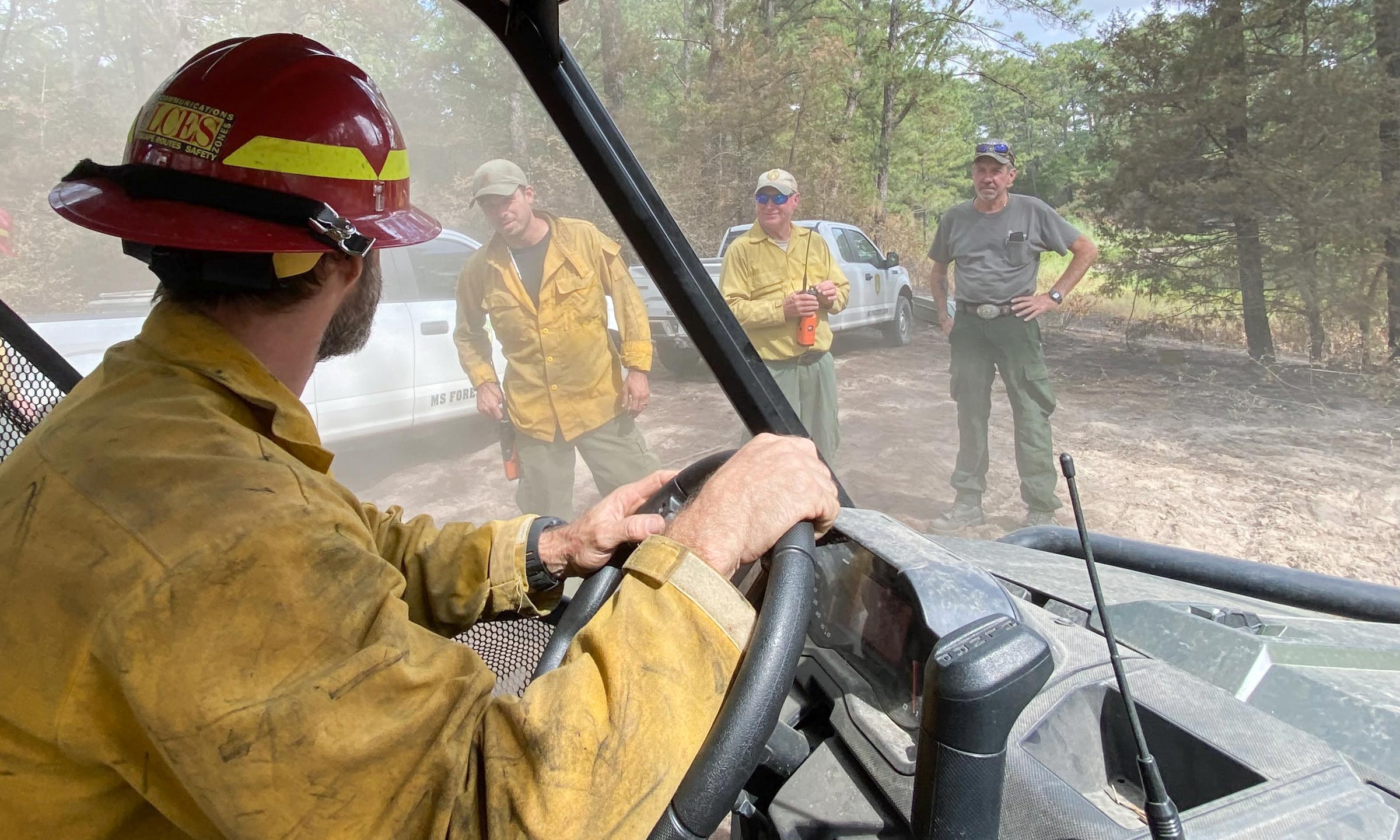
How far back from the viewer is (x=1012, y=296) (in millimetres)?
5070

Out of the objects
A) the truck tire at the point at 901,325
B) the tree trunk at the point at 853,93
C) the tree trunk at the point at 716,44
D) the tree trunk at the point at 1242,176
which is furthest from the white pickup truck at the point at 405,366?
the tree trunk at the point at 853,93

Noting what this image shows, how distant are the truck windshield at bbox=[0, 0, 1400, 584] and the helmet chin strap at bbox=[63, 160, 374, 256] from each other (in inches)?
23.9

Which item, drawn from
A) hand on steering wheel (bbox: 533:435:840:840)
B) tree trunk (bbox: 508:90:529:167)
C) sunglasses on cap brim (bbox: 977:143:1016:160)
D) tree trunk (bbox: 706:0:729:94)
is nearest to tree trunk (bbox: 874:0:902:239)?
tree trunk (bbox: 706:0:729:94)

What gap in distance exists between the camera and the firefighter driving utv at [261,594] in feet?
2.54

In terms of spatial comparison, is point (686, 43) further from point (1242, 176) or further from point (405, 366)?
point (1242, 176)

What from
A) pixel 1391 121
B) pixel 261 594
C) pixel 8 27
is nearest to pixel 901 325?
pixel 1391 121

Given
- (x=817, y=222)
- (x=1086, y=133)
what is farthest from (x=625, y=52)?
(x=1086, y=133)

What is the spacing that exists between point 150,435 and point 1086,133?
33.3 feet

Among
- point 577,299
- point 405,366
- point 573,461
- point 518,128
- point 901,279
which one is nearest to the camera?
point 518,128

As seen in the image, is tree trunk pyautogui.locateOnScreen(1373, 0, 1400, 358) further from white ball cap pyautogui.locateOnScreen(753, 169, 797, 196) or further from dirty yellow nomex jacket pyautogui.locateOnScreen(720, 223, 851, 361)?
white ball cap pyautogui.locateOnScreen(753, 169, 797, 196)

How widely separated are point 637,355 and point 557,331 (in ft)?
1.41

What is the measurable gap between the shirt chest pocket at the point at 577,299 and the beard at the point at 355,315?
2.81m

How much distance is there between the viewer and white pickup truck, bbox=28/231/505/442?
16.9 ft

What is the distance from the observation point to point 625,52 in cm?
307
